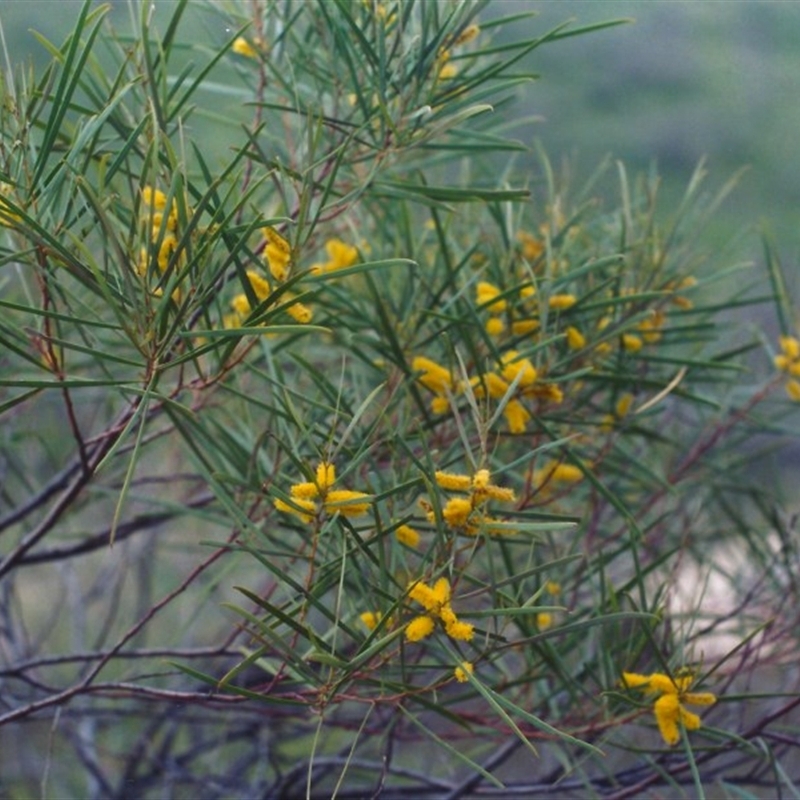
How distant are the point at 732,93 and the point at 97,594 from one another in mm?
1576

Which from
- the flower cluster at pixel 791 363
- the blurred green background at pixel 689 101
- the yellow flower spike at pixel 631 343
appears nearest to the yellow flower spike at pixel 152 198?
the yellow flower spike at pixel 631 343

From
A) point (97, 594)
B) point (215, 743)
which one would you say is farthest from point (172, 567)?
point (215, 743)

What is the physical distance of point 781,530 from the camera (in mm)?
633

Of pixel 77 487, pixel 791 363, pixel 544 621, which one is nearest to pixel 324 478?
pixel 77 487

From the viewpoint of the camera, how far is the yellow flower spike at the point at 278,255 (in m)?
0.40

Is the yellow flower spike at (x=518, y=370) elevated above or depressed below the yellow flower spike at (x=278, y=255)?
below

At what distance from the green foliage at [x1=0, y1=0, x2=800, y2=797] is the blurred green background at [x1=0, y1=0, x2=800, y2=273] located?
107 centimetres

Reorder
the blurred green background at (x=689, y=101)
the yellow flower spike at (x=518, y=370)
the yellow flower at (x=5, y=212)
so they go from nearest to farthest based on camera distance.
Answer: the yellow flower at (x=5, y=212)
the yellow flower spike at (x=518, y=370)
the blurred green background at (x=689, y=101)

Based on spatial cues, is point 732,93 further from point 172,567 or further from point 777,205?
point 172,567

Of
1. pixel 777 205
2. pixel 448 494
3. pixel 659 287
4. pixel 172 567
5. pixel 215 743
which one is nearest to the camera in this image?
pixel 448 494

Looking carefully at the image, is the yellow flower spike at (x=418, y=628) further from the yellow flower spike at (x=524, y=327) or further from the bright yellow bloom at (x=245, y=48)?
the bright yellow bloom at (x=245, y=48)

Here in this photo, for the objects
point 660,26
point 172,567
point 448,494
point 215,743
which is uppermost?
point 660,26

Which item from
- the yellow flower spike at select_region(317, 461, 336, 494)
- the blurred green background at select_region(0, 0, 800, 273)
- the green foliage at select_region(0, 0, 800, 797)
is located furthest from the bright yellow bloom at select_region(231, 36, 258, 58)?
the blurred green background at select_region(0, 0, 800, 273)

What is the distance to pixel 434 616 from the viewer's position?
380 millimetres
